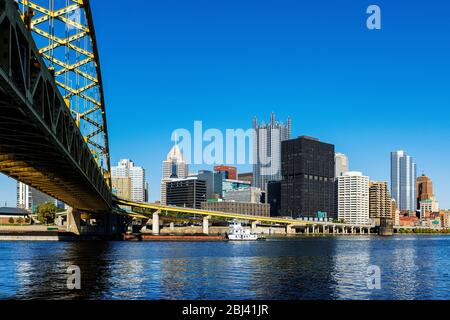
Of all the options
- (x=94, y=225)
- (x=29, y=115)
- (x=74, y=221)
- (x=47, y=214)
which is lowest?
(x=94, y=225)

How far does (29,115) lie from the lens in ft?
101

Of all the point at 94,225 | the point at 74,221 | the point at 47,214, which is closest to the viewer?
the point at 74,221

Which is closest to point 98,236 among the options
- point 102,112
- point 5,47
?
point 102,112

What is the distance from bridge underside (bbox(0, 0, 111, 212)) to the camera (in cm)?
2608

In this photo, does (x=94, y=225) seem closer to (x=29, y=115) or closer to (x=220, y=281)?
(x=220, y=281)

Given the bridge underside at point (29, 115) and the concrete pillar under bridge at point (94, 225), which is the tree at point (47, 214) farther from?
the bridge underside at point (29, 115)

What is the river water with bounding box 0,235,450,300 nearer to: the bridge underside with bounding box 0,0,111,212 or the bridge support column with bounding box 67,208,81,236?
the bridge underside with bounding box 0,0,111,212

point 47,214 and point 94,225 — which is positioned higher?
point 47,214

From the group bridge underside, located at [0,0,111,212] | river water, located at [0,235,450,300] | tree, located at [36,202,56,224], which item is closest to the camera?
bridge underside, located at [0,0,111,212]

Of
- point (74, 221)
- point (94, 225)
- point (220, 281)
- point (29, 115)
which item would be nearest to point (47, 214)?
point (94, 225)

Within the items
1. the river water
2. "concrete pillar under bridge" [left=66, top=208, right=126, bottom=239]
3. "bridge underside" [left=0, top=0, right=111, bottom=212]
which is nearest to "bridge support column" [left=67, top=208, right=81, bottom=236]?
"concrete pillar under bridge" [left=66, top=208, right=126, bottom=239]

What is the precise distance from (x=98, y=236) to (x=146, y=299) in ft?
376

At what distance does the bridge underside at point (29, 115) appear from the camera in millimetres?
26078
